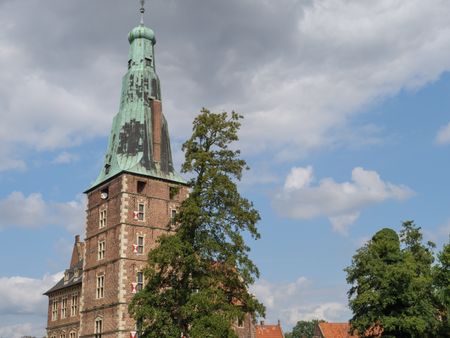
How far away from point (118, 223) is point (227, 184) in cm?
1665

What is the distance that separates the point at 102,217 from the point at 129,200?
149 inches

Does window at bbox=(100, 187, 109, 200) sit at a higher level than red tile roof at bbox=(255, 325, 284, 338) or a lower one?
higher

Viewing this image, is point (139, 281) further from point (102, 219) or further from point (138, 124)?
point (138, 124)

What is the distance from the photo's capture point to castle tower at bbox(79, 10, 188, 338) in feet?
137

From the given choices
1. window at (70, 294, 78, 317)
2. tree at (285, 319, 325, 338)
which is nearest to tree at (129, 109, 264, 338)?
window at (70, 294, 78, 317)

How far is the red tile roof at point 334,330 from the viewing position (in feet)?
256

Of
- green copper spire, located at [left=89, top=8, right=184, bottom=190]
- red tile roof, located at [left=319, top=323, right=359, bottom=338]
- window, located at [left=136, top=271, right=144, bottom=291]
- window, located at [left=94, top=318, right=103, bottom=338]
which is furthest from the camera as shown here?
red tile roof, located at [left=319, top=323, right=359, bottom=338]

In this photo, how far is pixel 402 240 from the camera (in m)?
46.2

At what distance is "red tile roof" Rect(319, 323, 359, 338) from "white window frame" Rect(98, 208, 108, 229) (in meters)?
43.9

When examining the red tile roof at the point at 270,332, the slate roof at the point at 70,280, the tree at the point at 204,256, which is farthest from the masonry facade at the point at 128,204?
the red tile roof at the point at 270,332

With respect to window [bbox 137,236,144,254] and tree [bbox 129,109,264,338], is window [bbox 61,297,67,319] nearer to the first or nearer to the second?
window [bbox 137,236,144,254]

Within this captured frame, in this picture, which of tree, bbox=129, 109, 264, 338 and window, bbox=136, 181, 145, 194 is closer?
tree, bbox=129, 109, 264, 338

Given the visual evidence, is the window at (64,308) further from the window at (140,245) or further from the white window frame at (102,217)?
the window at (140,245)

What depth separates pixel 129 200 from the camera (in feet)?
142
